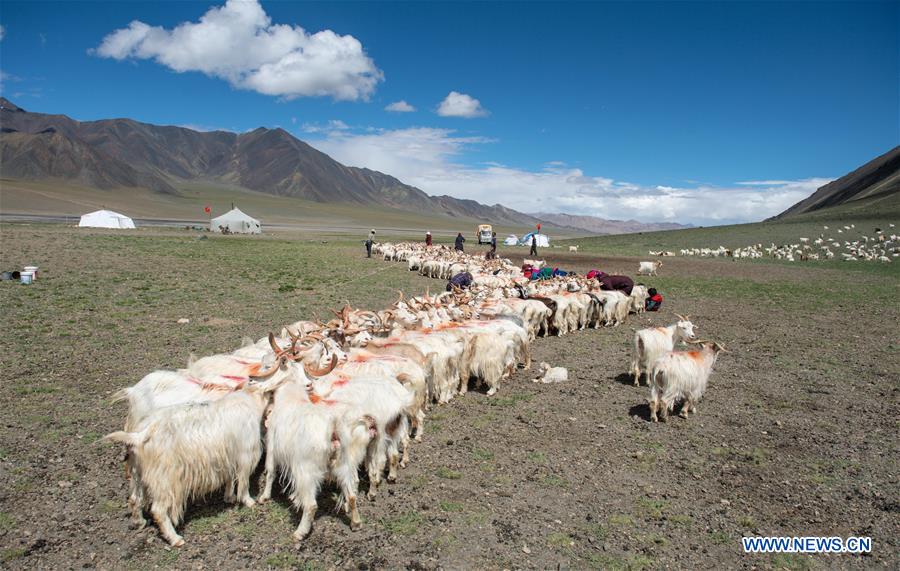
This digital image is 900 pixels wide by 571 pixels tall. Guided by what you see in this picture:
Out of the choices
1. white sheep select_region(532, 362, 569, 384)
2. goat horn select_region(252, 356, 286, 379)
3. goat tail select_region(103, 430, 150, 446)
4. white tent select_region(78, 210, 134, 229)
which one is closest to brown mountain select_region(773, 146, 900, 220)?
white sheep select_region(532, 362, 569, 384)

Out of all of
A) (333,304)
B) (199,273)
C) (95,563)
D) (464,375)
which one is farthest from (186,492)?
(199,273)

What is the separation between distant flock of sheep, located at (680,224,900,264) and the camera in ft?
131

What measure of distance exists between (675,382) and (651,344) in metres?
1.73

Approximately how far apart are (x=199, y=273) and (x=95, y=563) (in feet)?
67.4

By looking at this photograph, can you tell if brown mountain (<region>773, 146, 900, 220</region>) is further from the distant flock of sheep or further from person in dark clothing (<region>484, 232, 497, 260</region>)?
person in dark clothing (<region>484, 232, 497, 260</region>)

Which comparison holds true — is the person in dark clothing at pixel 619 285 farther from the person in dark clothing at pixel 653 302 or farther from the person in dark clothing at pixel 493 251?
the person in dark clothing at pixel 493 251

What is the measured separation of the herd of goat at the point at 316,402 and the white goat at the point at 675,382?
2 cm

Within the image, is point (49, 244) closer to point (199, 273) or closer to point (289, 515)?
point (199, 273)

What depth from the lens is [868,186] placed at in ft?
327

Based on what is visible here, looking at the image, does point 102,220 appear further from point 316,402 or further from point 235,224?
point 316,402

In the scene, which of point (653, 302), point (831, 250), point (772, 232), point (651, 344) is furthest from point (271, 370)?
point (772, 232)

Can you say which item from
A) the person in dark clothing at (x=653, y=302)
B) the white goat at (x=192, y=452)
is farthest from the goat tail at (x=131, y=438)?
the person in dark clothing at (x=653, y=302)

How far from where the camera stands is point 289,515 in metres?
5.37

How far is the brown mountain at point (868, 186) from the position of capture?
3137 inches
